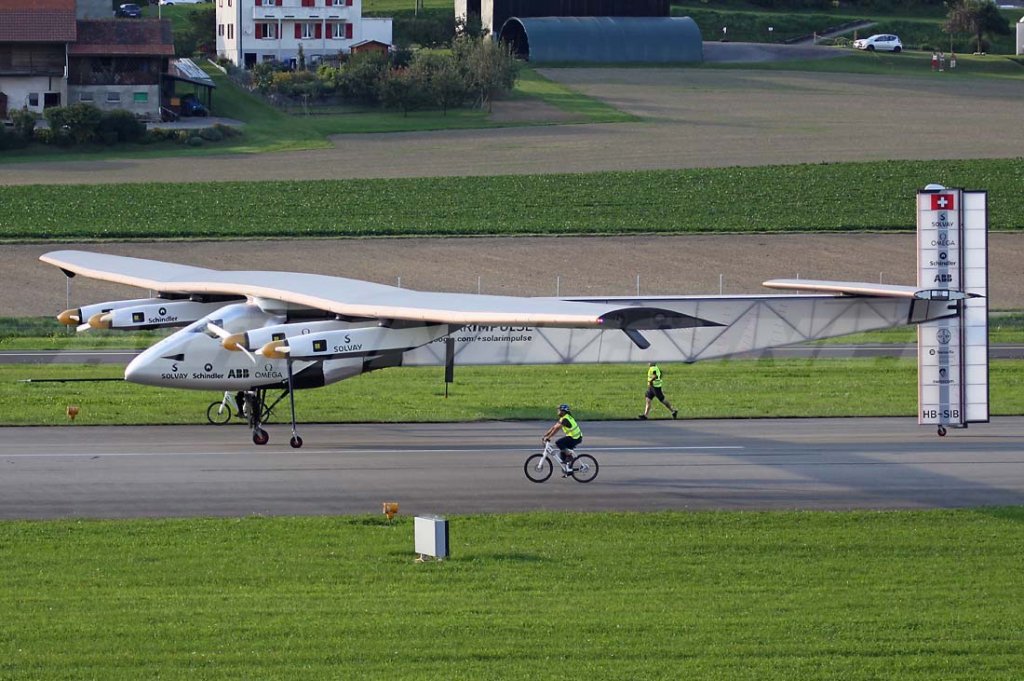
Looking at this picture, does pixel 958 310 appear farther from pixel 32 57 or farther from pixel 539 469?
pixel 32 57

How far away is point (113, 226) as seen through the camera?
68.9 meters

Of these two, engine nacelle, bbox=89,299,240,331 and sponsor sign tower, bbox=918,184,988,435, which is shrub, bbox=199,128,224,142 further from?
sponsor sign tower, bbox=918,184,988,435

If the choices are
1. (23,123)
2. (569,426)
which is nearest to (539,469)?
(569,426)

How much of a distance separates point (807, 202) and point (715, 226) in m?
6.81

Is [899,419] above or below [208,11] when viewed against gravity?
below

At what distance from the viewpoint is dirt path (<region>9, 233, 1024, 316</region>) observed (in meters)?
60.0

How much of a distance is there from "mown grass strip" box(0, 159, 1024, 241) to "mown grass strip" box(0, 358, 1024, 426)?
25.9 meters

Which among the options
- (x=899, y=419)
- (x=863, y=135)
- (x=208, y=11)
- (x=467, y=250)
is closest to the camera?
(x=899, y=419)

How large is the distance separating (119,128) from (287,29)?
28.9 m

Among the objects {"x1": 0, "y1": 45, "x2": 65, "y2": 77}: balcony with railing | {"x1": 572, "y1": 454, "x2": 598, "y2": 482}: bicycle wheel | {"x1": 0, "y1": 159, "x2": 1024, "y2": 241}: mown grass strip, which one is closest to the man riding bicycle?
{"x1": 572, "y1": 454, "x2": 598, "y2": 482}: bicycle wheel

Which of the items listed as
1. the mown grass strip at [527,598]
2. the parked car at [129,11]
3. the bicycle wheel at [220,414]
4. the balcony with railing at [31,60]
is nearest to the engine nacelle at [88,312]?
the bicycle wheel at [220,414]

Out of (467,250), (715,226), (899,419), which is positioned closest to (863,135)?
(715,226)

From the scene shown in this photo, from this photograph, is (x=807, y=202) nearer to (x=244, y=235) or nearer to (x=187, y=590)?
(x=244, y=235)

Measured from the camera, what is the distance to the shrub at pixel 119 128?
3543 inches
